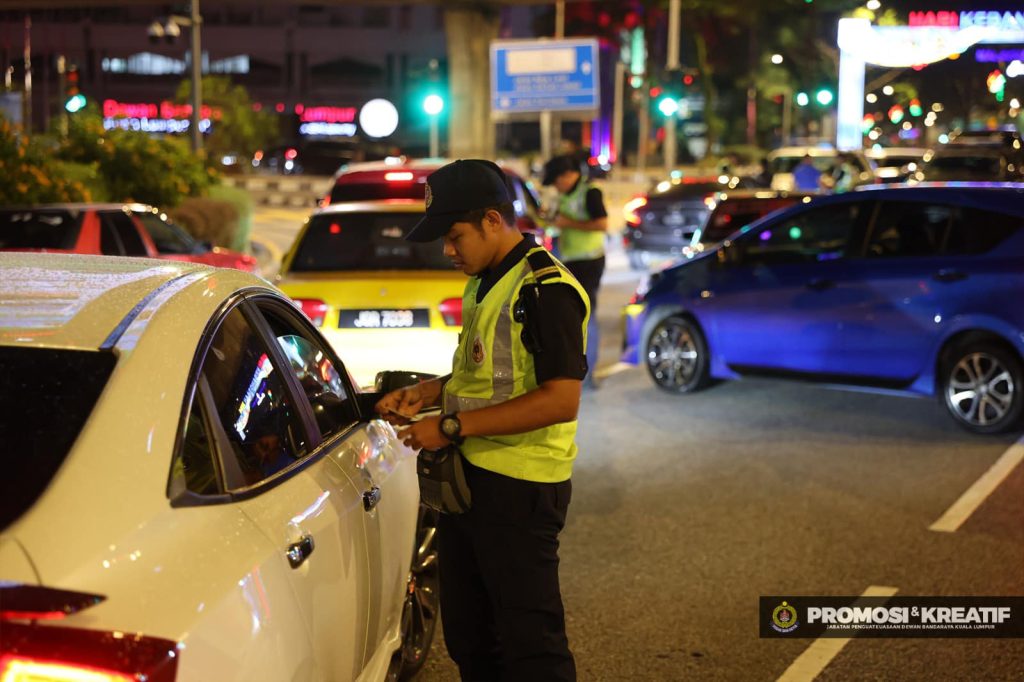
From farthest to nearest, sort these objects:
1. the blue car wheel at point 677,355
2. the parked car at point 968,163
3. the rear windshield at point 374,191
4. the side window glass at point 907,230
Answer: the parked car at point 968,163 < the rear windshield at point 374,191 < the blue car wheel at point 677,355 < the side window glass at point 907,230

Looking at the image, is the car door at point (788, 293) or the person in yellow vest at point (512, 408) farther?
the car door at point (788, 293)

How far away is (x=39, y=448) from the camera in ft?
8.85

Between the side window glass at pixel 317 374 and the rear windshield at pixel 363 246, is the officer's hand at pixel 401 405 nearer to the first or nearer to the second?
the side window glass at pixel 317 374

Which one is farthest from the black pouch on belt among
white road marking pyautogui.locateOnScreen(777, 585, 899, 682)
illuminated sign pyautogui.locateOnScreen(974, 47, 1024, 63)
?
illuminated sign pyautogui.locateOnScreen(974, 47, 1024, 63)

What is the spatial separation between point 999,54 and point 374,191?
42.2m

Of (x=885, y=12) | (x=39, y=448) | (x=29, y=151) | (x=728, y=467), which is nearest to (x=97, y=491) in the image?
(x=39, y=448)

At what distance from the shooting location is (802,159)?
2666 cm

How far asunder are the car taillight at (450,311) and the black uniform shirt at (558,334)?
17.2ft

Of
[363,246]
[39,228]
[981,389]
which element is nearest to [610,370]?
[363,246]

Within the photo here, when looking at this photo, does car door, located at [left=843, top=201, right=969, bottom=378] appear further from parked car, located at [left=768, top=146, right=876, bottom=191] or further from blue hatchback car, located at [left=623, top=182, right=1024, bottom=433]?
parked car, located at [left=768, top=146, right=876, bottom=191]

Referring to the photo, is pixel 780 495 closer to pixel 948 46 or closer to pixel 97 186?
pixel 97 186

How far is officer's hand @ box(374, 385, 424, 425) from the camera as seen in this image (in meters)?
4.07

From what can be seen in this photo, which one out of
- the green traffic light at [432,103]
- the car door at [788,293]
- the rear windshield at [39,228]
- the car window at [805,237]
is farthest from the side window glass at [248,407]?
the green traffic light at [432,103]

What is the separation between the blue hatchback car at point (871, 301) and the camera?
31.5 ft
